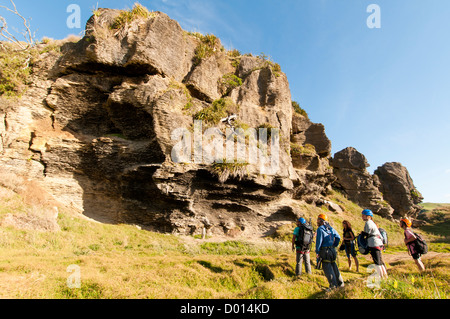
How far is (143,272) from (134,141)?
11.9 meters

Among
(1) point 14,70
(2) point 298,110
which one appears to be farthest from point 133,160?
(2) point 298,110

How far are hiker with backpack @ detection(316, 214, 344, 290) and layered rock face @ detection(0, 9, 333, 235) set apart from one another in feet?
33.7

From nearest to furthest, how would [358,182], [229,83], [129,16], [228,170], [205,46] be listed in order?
1. [228,170]
2. [129,16]
3. [205,46]
4. [229,83]
5. [358,182]

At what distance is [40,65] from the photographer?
16.8 m

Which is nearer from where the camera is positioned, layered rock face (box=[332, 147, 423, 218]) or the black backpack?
the black backpack

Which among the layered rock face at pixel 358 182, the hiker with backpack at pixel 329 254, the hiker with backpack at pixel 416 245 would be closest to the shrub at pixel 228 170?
the hiker with backpack at pixel 329 254

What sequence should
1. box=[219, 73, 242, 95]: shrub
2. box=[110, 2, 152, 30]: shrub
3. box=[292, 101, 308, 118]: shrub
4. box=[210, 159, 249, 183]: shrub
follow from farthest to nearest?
box=[292, 101, 308, 118]: shrub → box=[219, 73, 242, 95]: shrub → box=[110, 2, 152, 30]: shrub → box=[210, 159, 249, 183]: shrub

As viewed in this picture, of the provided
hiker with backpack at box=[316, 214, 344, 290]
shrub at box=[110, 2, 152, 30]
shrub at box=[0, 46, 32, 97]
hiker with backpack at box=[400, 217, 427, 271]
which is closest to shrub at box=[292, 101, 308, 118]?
shrub at box=[110, 2, 152, 30]

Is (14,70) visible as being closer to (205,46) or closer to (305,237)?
(205,46)

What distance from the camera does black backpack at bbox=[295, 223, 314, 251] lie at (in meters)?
7.55

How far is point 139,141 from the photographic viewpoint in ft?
53.9

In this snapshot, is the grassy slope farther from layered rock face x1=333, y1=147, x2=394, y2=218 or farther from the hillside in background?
layered rock face x1=333, y1=147, x2=394, y2=218
